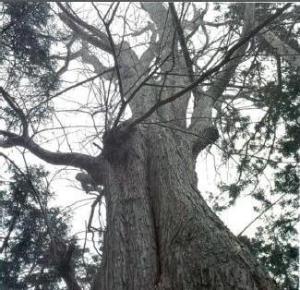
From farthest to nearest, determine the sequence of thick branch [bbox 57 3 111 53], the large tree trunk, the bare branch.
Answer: thick branch [bbox 57 3 111 53], the bare branch, the large tree trunk

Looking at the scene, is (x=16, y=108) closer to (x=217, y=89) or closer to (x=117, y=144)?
(x=117, y=144)

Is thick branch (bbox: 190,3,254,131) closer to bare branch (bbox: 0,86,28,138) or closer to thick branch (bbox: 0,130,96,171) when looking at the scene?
thick branch (bbox: 0,130,96,171)

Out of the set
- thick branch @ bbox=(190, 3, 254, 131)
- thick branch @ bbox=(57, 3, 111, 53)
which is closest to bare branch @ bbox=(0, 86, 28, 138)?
thick branch @ bbox=(57, 3, 111, 53)

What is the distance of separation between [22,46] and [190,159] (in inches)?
74.2

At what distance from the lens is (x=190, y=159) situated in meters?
3.16

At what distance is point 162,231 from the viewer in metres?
2.29

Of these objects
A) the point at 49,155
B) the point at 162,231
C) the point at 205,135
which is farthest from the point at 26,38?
the point at 162,231

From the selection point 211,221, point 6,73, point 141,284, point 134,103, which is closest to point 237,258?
point 211,221

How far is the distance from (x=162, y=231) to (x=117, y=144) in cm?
94

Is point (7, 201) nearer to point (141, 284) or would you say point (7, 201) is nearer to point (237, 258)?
point (141, 284)

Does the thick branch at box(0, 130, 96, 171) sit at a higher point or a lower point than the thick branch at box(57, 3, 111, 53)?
lower

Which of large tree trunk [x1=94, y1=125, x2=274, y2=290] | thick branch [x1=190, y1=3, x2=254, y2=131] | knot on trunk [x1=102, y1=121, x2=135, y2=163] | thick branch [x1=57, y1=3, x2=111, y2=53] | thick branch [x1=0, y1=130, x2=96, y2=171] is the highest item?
thick branch [x1=57, y1=3, x2=111, y2=53]

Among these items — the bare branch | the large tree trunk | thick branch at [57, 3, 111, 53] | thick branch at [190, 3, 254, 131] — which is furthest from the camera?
thick branch at [57, 3, 111, 53]

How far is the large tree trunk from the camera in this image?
5.94ft
